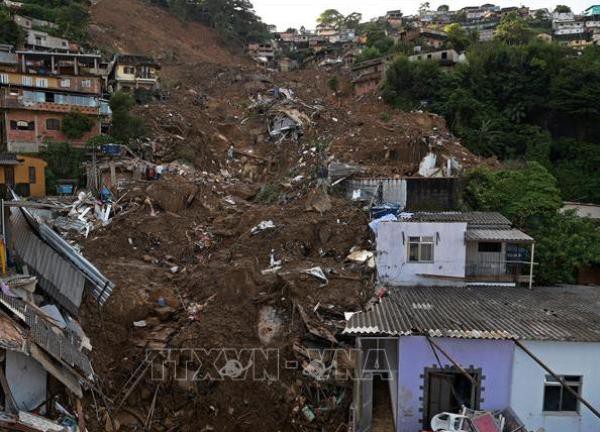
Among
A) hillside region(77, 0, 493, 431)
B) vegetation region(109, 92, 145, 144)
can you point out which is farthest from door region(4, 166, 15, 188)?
vegetation region(109, 92, 145, 144)

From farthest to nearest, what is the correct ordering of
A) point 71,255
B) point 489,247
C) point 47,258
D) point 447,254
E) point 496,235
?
1. point 489,247
2. point 496,235
3. point 447,254
4. point 71,255
5. point 47,258

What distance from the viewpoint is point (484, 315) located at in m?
9.95

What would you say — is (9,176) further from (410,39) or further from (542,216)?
(410,39)

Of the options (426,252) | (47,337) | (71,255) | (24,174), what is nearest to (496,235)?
(426,252)

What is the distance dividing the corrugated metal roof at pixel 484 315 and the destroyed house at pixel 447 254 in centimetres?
38

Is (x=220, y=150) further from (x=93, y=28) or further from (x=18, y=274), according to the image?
(x=93, y=28)

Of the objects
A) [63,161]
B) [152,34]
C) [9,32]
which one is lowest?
[63,161]

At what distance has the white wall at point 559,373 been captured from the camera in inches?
340

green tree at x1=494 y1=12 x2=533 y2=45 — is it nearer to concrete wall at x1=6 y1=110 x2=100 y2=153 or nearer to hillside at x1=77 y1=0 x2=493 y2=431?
hillside at x1=77 y1=0 x2=493 y2=431

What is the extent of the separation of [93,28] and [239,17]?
20903mm

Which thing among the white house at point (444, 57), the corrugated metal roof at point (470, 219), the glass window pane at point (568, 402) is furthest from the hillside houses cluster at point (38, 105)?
the glass window pane at point (568, 402)

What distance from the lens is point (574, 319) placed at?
9781 mm

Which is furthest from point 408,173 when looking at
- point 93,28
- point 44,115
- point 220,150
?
point 93,28

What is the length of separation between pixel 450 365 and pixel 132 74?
113ft
